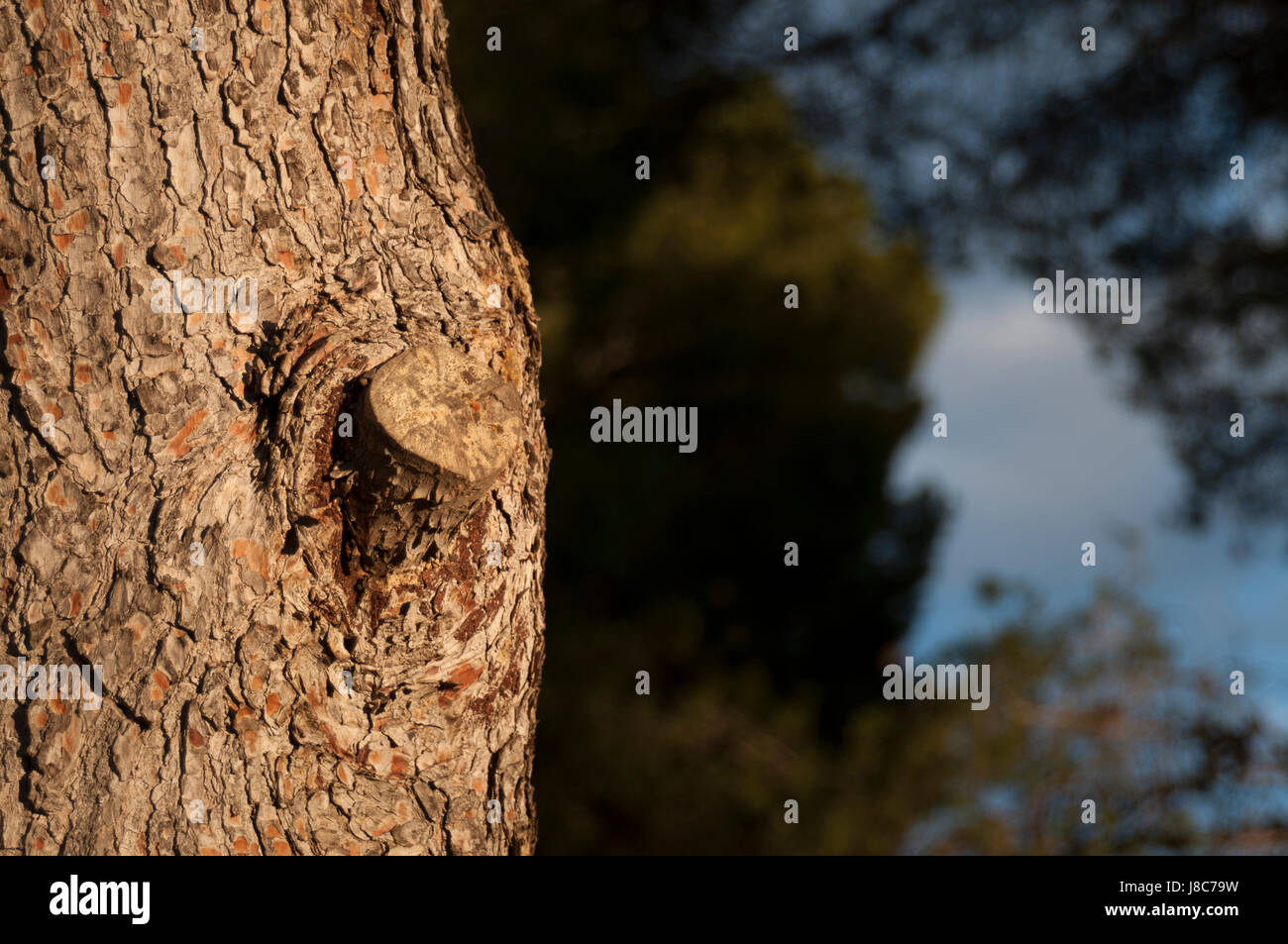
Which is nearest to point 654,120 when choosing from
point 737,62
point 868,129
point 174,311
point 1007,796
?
point 737,62

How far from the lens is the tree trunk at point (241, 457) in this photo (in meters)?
1.01

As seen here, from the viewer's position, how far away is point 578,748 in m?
4.12

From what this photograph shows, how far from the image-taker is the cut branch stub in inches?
40.2

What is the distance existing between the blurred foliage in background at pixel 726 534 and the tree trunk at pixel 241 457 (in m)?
2.80

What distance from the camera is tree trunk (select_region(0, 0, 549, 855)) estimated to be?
39.7 inches

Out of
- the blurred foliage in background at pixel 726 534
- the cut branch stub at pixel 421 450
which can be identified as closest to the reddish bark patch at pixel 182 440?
the cut branch stub at pixel 421 450

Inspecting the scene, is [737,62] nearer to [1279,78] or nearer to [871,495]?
[1279,78]

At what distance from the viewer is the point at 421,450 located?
1.01m

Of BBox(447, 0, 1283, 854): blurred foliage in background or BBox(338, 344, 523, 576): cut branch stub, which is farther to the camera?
BBox(447, 0, 1283, 854): blurred foliage in background

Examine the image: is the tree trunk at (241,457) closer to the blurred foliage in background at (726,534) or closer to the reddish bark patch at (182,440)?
the reddish bark patch at (182,440)

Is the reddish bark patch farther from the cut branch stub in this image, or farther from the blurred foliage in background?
the blurred foliage in background

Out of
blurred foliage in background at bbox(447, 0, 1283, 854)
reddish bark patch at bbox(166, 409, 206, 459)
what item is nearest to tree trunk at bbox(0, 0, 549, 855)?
reddish bark patch at bbox(166, 409, 206, 459)

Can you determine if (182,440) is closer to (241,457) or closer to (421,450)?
(241,457)

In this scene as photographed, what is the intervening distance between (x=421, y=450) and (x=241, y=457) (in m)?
0.19
